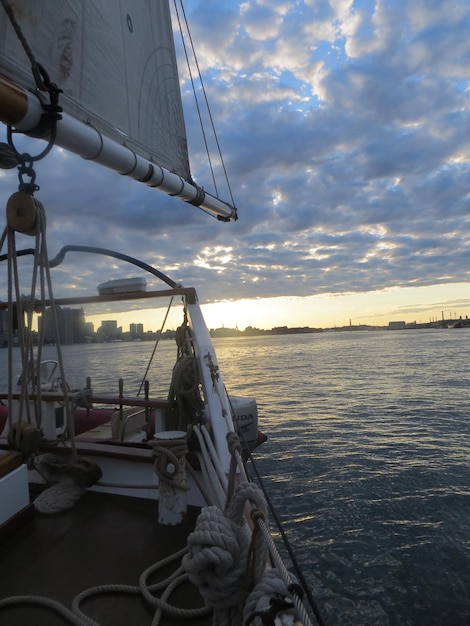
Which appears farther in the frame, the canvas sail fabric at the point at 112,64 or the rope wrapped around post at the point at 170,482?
the canvas sail fabric at the point at 112,64

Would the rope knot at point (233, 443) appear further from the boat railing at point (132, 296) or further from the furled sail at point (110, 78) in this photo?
the furled sail at point (110, 78)

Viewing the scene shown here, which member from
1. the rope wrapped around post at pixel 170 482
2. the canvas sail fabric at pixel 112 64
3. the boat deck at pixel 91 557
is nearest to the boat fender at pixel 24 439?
the boat deck at pixel 91 557

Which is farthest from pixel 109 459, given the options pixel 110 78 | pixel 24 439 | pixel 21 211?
pixel 110 78

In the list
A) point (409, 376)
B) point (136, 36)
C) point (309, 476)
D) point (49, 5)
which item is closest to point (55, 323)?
point (49, 5)

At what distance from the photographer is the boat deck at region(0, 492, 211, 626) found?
2348mm

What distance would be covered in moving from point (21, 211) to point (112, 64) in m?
3.08

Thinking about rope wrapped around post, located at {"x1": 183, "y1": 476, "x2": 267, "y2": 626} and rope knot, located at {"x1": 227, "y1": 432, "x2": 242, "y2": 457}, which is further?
rope knot, located at {"x1": 227, "y1": 432, "x2": 242, "y2": 457}

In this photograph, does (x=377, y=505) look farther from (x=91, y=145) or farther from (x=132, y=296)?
(x=91, y=145)

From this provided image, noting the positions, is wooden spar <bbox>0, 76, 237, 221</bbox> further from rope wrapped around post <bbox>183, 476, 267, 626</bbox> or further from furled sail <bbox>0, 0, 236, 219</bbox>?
rope wrapped around post <bbox>183, 476, 267, 626</bbox>

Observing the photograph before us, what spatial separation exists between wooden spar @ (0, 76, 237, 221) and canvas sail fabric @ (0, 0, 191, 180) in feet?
1.35

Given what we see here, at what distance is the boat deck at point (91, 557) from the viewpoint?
7.70 ft

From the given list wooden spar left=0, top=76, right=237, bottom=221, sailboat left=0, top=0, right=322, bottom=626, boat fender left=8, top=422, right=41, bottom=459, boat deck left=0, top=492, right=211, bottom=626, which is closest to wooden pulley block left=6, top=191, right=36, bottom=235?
sailboat left=0, top=0, right=322, bottom=626

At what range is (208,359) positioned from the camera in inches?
163

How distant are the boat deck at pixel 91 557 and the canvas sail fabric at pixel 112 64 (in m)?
3.83
